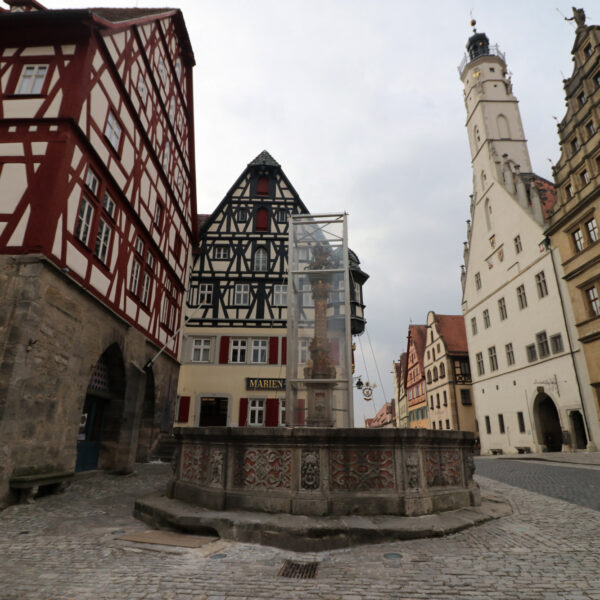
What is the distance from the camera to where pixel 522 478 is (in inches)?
428

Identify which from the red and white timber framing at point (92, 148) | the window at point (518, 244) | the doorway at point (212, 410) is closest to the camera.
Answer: the red and white timber framing at point (92, 148)

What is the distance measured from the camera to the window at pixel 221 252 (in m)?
23.1

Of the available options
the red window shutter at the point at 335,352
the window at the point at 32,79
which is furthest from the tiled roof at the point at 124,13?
the red window shutter at the point at 335,352

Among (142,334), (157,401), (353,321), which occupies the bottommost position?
(157,401)

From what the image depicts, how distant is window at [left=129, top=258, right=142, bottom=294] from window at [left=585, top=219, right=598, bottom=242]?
771 inches

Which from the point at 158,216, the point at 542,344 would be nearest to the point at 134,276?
the point at 158,216

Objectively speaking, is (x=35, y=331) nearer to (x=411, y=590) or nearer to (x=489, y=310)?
(x=411, y=590)

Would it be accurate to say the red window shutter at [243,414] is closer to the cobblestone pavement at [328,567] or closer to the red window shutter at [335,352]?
the red window shutter at [335,352]

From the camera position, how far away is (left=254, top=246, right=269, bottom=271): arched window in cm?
2292

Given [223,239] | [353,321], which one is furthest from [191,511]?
[223,239]

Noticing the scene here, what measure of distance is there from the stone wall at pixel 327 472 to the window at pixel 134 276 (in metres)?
8.75

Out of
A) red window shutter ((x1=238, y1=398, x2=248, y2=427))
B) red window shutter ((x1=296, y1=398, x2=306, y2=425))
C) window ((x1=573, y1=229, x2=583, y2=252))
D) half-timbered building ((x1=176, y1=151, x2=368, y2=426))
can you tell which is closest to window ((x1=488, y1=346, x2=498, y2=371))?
window ((x1=573, y1=229, x2=583, y2=252))

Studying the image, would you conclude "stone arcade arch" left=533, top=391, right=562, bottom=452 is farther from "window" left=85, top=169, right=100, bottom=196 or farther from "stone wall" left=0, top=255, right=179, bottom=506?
"window" left=85, top=169, right=100, bottom=196

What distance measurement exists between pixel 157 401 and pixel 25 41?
40.7 feet
